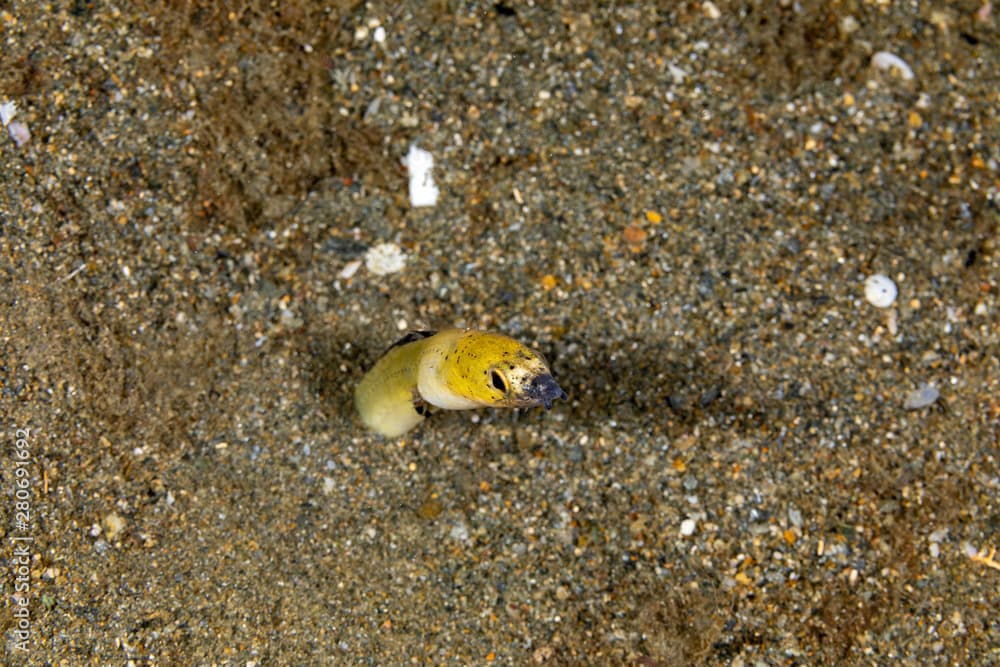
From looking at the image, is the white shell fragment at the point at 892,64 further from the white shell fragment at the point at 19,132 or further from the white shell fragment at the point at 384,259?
the white shell fragment at the point at 19,132

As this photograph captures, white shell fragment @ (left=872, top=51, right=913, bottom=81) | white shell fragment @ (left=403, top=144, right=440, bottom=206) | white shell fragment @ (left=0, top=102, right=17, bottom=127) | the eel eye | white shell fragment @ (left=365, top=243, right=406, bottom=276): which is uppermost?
white shell fragment @ (left=872, top=51, right=913, bottom=81)

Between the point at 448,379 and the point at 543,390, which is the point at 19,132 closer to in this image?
the point at 448,379

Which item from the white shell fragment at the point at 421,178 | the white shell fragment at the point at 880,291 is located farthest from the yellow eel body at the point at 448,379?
the white shell fragment at the point at 880,291

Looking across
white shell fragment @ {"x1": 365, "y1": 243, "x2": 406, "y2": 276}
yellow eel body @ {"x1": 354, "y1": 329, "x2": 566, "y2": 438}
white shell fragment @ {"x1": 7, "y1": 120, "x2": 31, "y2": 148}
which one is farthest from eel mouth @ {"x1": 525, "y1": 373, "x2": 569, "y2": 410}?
white shell fragment @ {"x1": 7, "y1": 120, "x2": 31, "y2": 148}

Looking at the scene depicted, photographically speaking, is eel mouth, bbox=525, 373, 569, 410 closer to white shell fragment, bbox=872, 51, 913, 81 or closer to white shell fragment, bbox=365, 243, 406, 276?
white shell fragment, bbox=365, 243, 406, 276

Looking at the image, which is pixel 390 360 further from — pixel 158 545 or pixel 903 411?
pixel 903 411

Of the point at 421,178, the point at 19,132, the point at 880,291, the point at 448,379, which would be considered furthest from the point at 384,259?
the point at 880,291
